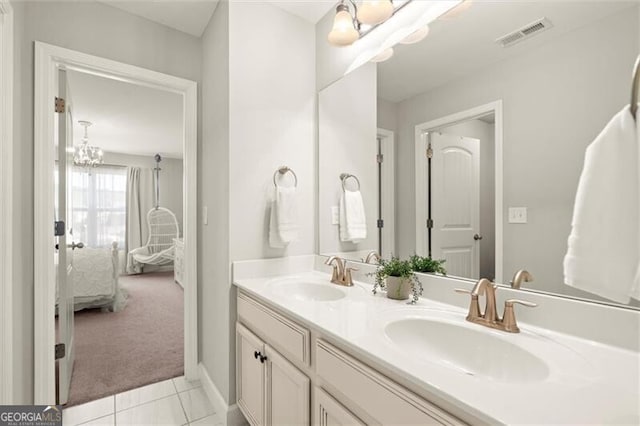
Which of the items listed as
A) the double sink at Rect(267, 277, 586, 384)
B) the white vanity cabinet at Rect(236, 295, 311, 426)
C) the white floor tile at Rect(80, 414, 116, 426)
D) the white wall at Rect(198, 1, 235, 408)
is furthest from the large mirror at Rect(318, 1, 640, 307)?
the white floor tile at Rect(80, 414, 116, 426)

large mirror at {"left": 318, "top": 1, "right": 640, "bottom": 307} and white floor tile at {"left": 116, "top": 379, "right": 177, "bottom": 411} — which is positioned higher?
large mirror at {"left": 318, "top": 1, "right": 640, "bottom": 307}

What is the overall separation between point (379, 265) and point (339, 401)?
724 mm

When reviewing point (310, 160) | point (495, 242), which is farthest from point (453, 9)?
point (310, 160)

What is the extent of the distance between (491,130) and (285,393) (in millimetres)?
1315

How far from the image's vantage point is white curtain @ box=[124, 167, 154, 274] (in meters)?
6.34

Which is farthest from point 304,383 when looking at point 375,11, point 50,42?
point 50,42

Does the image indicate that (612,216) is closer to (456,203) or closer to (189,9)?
(456,203)

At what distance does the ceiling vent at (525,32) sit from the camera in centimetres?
102

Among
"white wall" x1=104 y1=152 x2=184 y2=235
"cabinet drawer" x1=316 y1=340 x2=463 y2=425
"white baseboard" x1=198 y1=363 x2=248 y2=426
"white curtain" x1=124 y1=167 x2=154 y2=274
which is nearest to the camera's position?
"cabinet drawer" x1=316 y1=340 x2=463 y2=425

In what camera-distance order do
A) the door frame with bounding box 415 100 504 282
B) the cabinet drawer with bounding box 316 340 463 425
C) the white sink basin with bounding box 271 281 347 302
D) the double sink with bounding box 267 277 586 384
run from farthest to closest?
the white sink basin with bounding box 271 281 347 302 < the door frame with bounding box 415 100 504 282 < the double sink with bounding box 267 277 586 384 < the cabinet drawer with bounding box 316 340 463 425

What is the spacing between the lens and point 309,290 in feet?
5.62

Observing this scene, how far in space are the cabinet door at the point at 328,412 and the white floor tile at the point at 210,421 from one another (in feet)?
3.30

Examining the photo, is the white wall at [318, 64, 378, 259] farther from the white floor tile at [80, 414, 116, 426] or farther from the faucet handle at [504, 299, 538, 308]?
the white floor tile at [80, 414, 116, 426]

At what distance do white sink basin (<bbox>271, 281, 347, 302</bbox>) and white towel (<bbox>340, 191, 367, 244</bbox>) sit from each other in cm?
34
